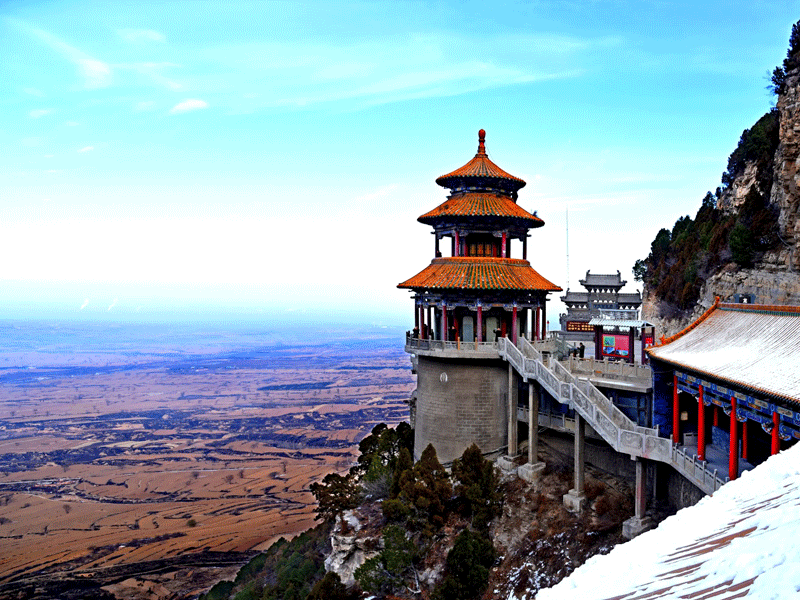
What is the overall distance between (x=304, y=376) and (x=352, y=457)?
10999cm

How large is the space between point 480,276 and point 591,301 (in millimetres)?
24856

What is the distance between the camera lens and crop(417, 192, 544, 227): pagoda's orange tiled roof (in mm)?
27422

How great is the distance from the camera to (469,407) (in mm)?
26625

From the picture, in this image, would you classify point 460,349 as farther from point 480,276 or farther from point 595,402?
point 595,402

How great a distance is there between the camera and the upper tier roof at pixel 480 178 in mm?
28531

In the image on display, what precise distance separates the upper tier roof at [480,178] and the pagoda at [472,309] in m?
0.05

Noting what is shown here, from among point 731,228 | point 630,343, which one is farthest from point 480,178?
point 731,228

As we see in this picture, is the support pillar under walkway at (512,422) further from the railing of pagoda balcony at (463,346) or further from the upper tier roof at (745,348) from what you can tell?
the upper tier roof at (745,348)

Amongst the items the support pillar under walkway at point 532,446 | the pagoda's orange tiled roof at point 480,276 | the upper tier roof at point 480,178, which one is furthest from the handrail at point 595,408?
the upper tier roof at point 480,178

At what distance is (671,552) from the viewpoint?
7590 mm

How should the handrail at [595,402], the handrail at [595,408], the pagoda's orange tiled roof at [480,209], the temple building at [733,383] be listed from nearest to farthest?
the temple building at [733,383], the handrail at [595,402], the handrail at [595,408], the pagoda's orange tiled roof at [480,209]

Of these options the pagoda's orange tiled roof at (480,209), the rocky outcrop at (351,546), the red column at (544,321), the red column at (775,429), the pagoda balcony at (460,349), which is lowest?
the rocky outcrop at (351,546)

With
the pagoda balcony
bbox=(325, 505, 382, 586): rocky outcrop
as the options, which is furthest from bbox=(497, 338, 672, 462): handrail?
bbox=(325, 505, 382, 586): rocky outcrop

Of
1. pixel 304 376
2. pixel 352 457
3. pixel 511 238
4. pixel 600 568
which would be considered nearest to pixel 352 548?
pixel 511 238
